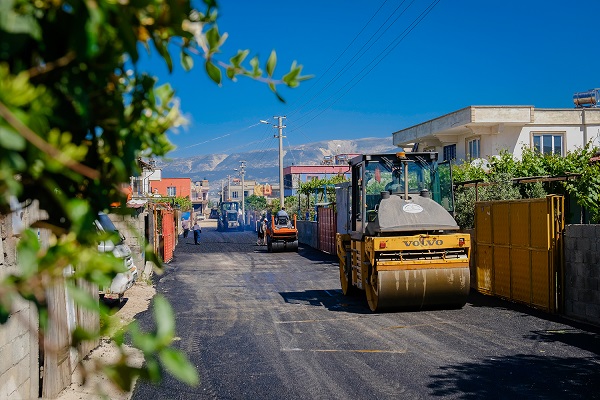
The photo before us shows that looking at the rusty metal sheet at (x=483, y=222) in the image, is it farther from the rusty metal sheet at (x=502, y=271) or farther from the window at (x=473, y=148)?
the window at (x=473, y=148)

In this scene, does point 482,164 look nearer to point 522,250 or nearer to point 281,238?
point 281,238

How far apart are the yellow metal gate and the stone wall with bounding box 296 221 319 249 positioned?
18.9 meters

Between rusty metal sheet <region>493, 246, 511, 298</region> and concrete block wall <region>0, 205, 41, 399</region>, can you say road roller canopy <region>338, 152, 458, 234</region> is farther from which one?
concrete block wall <region>0, 205, 41, 399</region>

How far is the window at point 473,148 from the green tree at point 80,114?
32.4 meters

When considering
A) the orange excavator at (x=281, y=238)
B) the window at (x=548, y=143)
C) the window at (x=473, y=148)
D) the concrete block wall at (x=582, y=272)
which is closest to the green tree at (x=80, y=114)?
the concrete block wall at (x=582, y=272)

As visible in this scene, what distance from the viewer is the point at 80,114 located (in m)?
1.65

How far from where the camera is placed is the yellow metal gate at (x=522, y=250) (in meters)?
12.0

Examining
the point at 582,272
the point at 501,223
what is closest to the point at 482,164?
the point at 501,223

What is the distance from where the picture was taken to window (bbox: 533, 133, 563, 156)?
32.9m

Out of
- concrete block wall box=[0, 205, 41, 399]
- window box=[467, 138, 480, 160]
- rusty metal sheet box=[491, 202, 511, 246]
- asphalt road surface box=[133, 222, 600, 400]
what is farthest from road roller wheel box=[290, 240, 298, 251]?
concrete block wall box=[0, 205, 41, 399]

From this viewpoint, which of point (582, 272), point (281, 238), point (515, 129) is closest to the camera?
point (582, 272)

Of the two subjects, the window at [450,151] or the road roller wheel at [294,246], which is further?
the window at [450,151]

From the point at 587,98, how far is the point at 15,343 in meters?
38.1

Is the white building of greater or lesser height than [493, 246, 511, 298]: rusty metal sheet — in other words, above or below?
above
